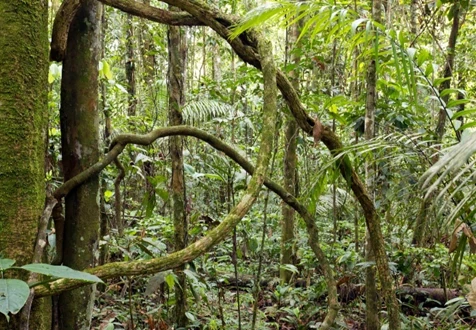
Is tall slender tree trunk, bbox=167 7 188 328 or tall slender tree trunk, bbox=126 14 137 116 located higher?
tall slender tree trunk, bbox=126 14 137 116

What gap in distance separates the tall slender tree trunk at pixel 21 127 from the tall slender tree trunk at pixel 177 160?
143 cm

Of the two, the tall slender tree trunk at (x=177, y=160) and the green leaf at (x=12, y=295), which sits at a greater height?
the tall slender tree trunk at (x=177, y=160)

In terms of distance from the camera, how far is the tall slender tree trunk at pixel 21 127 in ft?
3.97

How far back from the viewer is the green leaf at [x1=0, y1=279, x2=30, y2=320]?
659 millimetres

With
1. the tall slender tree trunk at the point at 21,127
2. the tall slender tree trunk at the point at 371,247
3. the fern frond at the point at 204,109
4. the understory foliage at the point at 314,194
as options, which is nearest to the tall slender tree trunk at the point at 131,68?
the understory foliage at the point at 314,194

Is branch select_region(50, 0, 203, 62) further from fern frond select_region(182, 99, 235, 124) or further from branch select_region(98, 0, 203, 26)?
fern frond select_region(182, 99, 235, 124)

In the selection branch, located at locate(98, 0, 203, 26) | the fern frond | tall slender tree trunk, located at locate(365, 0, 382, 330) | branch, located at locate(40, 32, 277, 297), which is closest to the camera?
branch, located at locate(40, 32, 277, 297)

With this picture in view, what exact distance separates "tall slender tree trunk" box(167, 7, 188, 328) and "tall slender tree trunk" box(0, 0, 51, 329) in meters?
1.43

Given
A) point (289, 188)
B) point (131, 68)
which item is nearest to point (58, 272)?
point (289, 188)

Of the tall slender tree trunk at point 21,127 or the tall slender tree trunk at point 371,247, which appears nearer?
the tall slender tree trunk at point 21,127

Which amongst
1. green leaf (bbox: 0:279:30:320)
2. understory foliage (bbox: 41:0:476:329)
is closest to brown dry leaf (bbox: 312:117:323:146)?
understory foliage (bbox: 41:0:476:329)

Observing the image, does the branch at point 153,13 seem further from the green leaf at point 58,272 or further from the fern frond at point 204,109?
the fern frond at point 204,109

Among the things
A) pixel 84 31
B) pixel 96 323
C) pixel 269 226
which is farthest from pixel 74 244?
pixel 269 226

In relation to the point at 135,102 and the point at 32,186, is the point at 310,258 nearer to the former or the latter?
the point at 32,186
